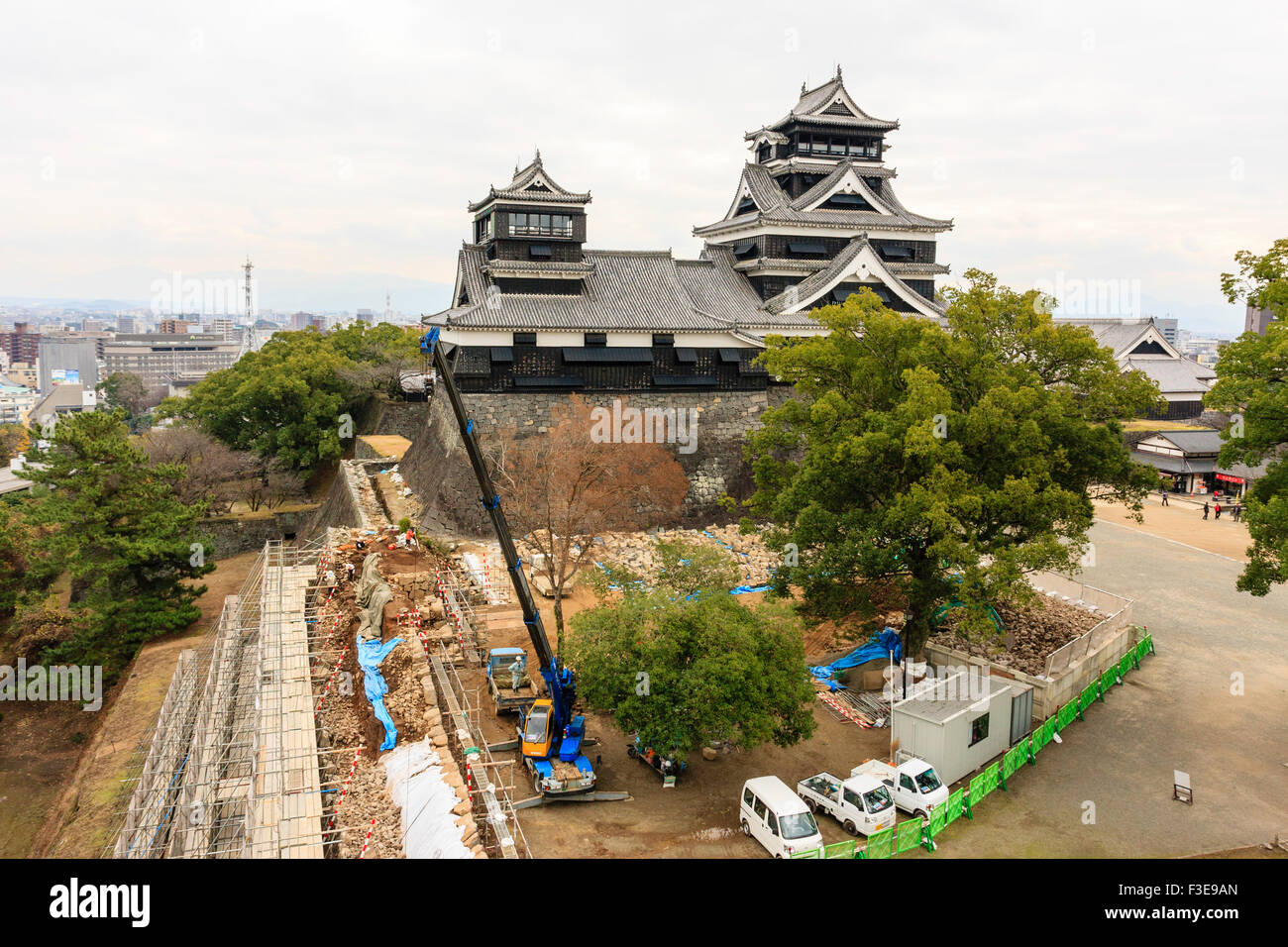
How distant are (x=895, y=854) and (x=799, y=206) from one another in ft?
94.5

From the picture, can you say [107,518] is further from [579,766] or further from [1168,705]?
[1168,705]

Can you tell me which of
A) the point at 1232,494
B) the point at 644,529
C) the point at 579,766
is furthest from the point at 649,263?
the point at 1232,494

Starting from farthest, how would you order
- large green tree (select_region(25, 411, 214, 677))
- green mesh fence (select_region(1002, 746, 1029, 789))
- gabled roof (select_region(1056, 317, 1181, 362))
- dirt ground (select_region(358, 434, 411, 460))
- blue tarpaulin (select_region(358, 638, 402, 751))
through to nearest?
gabled roof (select_region(1056, 317, 1181, 362)), dirt ground (select_region(358, 434, 411, 460)), large green tree (select_region(25, 411, 214, 677)), blue tarpaulin (select_region(358, 638, 402, 751)), green mesh fence (select_region(1002, 746, 1029, 789))

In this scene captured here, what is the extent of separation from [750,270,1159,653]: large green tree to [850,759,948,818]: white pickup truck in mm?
3021

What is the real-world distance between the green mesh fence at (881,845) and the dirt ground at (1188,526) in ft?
78.1

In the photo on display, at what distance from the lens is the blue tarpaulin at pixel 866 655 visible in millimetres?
20562

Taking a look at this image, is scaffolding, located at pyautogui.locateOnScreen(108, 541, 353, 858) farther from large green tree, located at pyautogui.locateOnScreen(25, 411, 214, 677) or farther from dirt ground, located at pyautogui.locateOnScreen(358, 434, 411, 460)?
dirt ground, located at pyautogui.locateOnScreen(358, 434, 411, 460)

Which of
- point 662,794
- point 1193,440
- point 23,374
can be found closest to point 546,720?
point 662,794

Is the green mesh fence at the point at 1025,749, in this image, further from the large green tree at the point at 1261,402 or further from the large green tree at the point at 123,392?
the large green tree at the point at 123,392

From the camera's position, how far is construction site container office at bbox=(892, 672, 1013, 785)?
15.9 meters

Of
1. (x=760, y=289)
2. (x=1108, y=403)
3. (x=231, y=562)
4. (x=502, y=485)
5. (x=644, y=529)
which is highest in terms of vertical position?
(x=760, y=289)

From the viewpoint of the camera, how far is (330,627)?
22.7 meters

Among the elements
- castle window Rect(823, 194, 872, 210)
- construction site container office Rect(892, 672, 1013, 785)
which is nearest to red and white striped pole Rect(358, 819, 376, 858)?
construction site container office Rect(892, 672, 1013, 785)

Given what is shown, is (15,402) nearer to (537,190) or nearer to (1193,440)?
(537,190)
